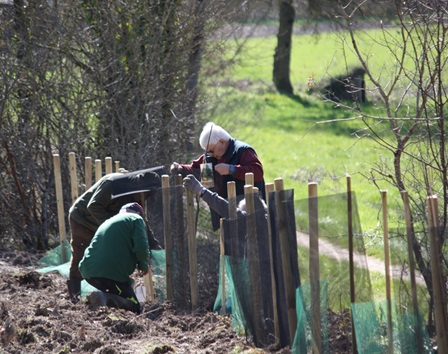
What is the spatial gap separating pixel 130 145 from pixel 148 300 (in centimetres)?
384

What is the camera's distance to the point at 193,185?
807 cm

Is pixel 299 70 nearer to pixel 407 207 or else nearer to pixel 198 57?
pixel 198 57

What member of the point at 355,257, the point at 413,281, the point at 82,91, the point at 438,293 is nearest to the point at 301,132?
the point at 82,91

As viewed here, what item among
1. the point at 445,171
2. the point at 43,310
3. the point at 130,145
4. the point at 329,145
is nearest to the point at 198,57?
the point at 130,145

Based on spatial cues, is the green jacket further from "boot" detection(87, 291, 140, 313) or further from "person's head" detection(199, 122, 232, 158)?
"person's head" detection(199, 122, 232, 158)

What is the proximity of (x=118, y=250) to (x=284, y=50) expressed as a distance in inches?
911

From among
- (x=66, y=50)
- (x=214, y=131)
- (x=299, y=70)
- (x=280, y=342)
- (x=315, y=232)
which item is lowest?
(x=280, y=342)

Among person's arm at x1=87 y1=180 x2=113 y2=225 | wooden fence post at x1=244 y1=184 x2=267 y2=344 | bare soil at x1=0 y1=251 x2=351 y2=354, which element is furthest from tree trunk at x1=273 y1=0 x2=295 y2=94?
wooden fence post at x1=244 y1=184 x2=267 y2=344

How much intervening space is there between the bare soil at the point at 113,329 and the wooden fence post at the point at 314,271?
0.18 meters

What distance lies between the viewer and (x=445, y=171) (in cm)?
659

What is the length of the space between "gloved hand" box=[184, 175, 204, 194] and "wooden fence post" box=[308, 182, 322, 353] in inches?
76.6

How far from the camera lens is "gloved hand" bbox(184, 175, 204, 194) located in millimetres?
8039

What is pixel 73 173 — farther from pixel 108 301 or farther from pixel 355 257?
pixel 355 257

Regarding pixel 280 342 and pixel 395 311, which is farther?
pixel 280 342
